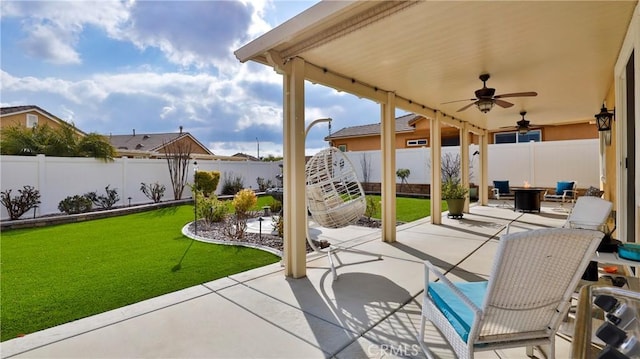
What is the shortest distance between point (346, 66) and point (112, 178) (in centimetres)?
908

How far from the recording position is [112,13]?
563cm

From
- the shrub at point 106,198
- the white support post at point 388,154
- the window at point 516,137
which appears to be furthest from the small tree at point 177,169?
the window at point 516,137

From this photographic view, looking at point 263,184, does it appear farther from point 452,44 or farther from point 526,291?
point 526,291

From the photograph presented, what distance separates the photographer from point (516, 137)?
1409cm

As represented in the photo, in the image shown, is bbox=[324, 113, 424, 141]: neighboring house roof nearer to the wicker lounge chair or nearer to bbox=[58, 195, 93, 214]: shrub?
bbox=[58, 195, 93, 214]: shrub

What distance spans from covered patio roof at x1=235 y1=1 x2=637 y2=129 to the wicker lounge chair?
213 cm

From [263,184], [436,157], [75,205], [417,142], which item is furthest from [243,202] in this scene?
[417,142]

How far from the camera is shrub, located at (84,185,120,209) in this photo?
904 cm

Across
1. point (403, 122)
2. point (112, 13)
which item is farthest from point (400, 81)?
point (403, 122)

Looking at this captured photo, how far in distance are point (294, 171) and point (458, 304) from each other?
96.7 inches

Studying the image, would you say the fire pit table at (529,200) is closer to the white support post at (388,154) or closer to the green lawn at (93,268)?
the white support post at (388,154)

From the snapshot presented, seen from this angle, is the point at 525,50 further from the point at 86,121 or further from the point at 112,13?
the point at 86,121

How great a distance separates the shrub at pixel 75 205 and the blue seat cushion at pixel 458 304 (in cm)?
969

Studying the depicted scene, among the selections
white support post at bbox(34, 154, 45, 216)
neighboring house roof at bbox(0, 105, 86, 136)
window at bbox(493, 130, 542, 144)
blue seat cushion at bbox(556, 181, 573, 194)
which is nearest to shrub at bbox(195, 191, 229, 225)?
white support post at bbox(34, 154, 45, 216)
